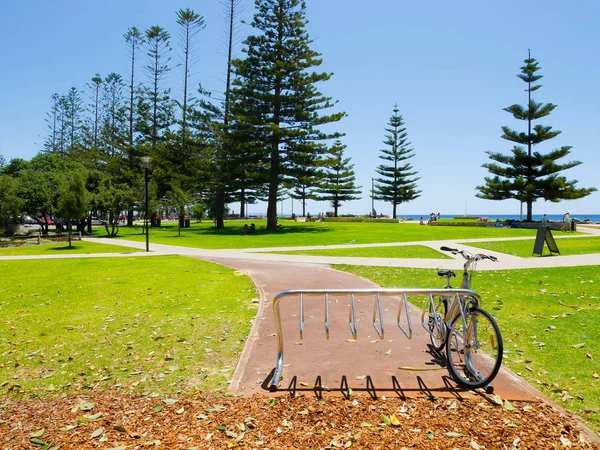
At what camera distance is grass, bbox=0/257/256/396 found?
387cm

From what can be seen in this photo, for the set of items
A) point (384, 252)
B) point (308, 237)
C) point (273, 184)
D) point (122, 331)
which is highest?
point (273, 184)

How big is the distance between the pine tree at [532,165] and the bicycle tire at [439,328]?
121 feet

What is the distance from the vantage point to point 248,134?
29672 millimetres

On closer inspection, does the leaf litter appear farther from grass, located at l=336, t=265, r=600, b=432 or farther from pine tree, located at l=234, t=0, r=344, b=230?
pine tree, located at l=234, t=0, r=344, b=230

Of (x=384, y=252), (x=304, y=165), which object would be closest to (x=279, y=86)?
(x=304, y=165)

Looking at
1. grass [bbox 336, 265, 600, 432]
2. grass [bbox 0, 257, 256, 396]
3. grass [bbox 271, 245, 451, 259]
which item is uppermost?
grass [bbox 271, 245, 451, 259]

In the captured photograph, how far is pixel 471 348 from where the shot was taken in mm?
3779

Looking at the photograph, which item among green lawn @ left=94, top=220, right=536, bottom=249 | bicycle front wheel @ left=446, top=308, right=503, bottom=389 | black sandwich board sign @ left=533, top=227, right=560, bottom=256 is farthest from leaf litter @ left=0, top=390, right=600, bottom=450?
green lawn @ left=94, top=220, right=536, bottom=249

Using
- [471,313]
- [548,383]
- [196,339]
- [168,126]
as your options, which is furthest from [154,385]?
[168,126]

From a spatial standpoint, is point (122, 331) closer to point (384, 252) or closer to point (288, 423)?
point (288, 423)

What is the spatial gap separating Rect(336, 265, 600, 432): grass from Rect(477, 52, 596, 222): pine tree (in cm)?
3029

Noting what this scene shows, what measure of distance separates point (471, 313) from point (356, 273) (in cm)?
637

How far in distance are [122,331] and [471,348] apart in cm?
437

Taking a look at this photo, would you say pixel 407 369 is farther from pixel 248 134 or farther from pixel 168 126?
pixel 168 126
